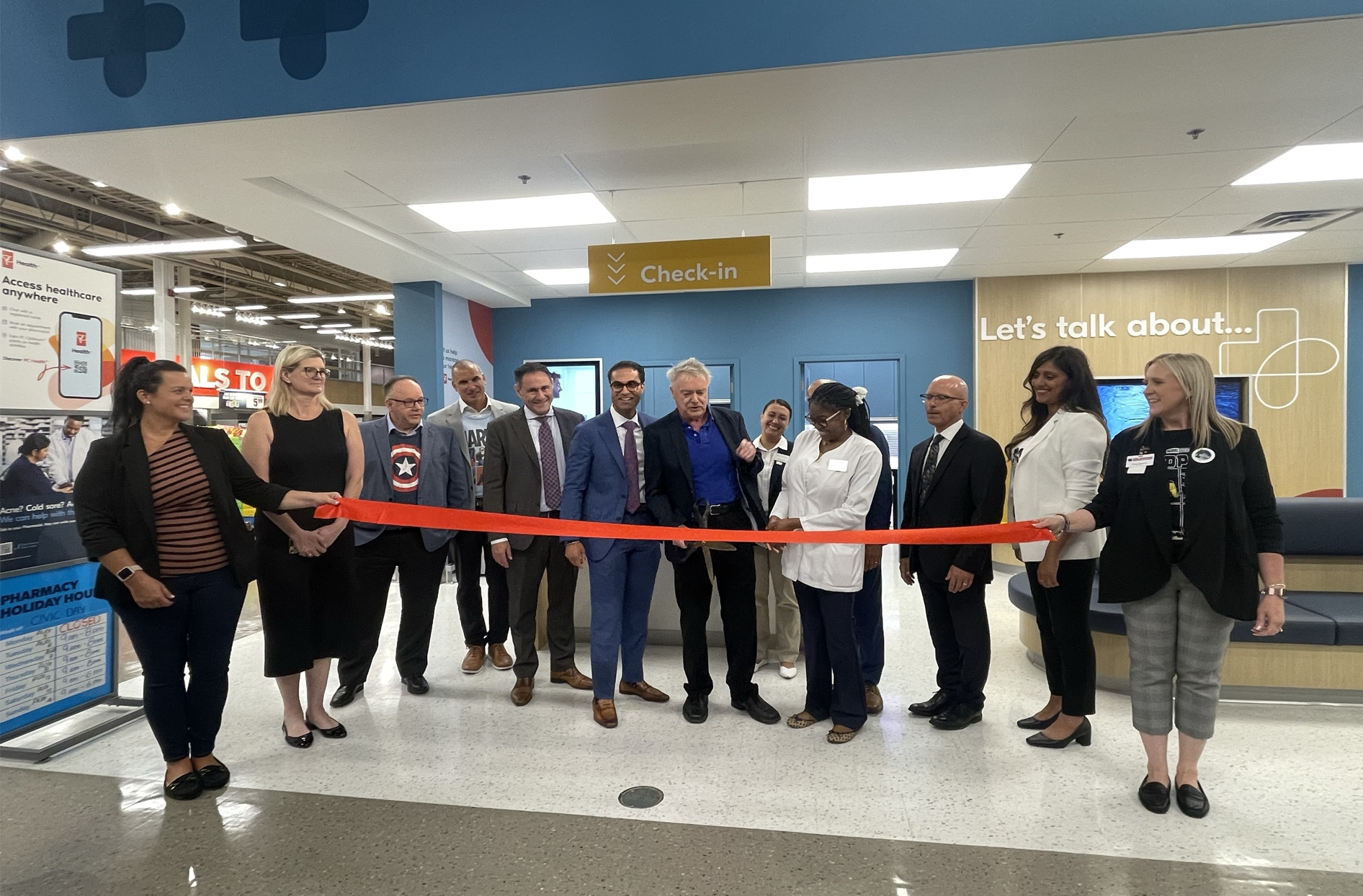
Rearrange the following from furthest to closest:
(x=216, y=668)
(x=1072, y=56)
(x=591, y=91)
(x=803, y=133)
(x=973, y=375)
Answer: (x=973, y=375) → (x=803, y=133) → (x=591, y=91) → (x=1072, y=56) → (x=216, y=668)

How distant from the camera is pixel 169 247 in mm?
8930

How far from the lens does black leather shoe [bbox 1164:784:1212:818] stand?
2481 millimetres

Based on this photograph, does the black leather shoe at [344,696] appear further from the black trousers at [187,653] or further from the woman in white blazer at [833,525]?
the woman in white blazer at [833,525]

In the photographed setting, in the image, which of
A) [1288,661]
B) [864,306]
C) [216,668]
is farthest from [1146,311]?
[216,668]

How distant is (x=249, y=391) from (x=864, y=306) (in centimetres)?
1313

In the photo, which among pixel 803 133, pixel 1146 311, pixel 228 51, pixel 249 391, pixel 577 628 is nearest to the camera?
pixel 228 51

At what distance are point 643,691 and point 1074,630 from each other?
2.01 metres

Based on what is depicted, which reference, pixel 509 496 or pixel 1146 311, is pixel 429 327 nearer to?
pixel 509 496

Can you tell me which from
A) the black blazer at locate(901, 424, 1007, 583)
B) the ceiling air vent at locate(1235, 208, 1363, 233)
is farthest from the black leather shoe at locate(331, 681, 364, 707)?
the ceiling air vent at locate(1235, 208, 1363, 233)

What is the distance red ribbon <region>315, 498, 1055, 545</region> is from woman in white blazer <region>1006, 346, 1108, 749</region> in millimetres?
167

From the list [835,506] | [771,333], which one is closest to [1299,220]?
[771,333]

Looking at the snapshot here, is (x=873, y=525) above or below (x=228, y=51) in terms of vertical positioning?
below

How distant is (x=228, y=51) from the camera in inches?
142

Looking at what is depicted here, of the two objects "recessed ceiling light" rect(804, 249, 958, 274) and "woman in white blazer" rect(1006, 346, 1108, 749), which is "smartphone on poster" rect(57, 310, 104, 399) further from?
"recessed ceiling light" rect(804, 249, 958, 274)
